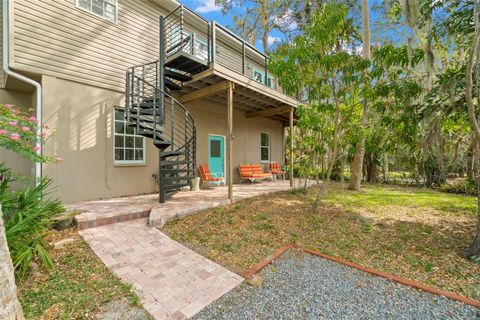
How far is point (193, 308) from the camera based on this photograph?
2.04 metres

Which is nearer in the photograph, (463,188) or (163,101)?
(163,101)

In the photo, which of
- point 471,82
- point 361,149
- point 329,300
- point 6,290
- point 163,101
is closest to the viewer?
point 6,290

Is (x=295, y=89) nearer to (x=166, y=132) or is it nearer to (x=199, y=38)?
(x=166, y=132)

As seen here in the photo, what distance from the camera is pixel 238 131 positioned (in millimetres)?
9297

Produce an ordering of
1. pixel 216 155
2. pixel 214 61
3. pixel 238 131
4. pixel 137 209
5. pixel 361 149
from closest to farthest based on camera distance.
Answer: pixel 137 209 → pixel 214 61 → pixel 361 149 → pixel 216 155 → pixel 238 131

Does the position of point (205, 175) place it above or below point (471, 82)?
below

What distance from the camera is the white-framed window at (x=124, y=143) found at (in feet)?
19.2

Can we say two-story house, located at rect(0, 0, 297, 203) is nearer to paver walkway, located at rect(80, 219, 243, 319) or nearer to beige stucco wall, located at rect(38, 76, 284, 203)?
beige stucco wall, located at rect(38, 76, 284, 203)

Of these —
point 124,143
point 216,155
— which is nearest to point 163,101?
point 124,143

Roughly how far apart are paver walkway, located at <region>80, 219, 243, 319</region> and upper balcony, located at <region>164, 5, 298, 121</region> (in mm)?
3899

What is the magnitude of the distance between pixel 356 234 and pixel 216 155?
565 cm

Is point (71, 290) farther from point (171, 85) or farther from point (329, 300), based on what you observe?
point (171, 85)

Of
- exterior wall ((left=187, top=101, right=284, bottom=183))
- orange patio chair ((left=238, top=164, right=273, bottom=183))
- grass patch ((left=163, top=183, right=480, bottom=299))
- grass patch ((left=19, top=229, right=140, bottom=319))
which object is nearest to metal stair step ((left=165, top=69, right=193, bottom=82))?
exterior wall ((left=187, top=101, right=284, bottom=183))

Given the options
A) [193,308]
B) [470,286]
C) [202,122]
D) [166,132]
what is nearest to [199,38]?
[202,122]
